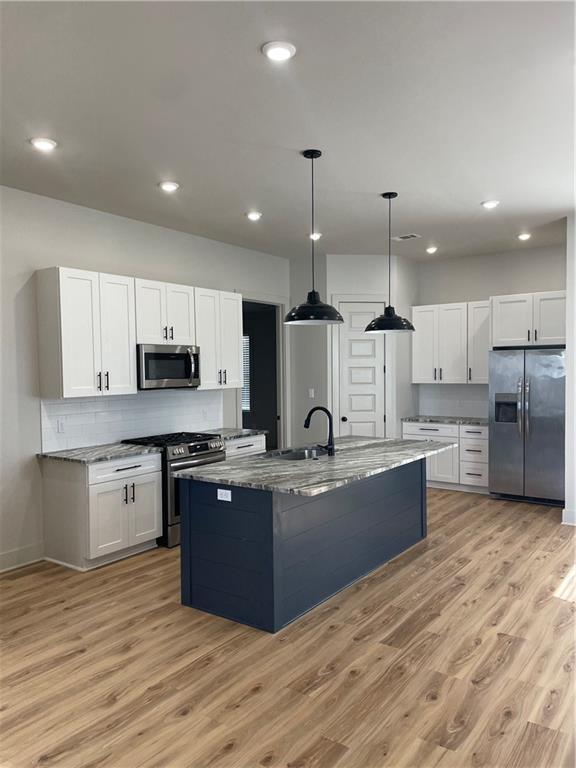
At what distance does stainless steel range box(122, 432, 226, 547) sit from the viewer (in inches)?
188

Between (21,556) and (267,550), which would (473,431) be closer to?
(267,550)

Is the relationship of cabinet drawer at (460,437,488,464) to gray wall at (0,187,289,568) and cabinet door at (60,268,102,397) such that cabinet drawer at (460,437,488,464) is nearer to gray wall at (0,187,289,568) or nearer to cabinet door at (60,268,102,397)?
cabinet door at (60,268,102,397)

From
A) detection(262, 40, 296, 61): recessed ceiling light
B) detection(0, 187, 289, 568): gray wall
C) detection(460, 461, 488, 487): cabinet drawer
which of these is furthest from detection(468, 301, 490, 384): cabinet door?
detection(262, 40, 296, 61): recessed ceiling light

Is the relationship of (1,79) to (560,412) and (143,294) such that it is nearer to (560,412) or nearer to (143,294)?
(143,294)

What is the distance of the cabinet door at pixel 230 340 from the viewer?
5.77 m

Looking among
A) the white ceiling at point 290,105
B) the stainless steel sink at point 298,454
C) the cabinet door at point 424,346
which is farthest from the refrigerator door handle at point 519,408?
the stainless steel sink at point 298,454

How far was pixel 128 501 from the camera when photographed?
4516mm

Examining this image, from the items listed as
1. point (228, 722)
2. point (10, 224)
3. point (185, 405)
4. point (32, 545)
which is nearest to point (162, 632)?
point (228, 722)

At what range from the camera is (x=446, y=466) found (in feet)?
22.8

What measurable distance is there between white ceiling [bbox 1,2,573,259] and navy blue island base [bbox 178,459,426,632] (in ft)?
6.90

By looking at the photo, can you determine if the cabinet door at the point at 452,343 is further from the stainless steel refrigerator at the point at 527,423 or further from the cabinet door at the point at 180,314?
the cabinet door at the point at 180,314

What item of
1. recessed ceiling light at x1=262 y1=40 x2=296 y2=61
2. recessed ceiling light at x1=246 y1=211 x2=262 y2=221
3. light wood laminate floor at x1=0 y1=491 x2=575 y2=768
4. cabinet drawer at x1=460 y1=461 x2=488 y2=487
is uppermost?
recessed ceiling light at x1=262 y1=40 x2=296 y2=61

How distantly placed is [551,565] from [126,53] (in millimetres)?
4287

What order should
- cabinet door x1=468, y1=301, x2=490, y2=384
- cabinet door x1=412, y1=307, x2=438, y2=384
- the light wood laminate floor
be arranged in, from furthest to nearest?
1. cabinet door x1=412, y1=307, x2=438, y2=384
2. cabinet door x1=468, y1=301, x2=490, y2=384
3. the light wood laminate floor
